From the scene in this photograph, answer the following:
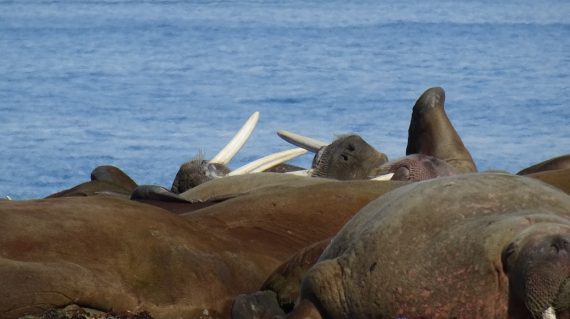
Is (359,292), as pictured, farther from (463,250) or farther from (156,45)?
(156,45)

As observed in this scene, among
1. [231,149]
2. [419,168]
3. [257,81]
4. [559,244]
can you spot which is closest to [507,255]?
[559,244]

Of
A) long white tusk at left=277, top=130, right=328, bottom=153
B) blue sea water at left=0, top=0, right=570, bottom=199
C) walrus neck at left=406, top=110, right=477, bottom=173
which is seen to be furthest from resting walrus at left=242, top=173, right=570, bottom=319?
blue sea water at left=0, top=0, right=570, bottom=199

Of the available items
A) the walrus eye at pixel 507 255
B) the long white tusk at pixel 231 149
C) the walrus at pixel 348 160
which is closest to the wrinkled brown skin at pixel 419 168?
the walrus at pixel 348 160

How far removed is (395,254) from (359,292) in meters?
0.15

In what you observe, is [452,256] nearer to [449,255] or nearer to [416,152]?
[449,255]

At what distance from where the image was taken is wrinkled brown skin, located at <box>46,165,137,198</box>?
6.78 metres

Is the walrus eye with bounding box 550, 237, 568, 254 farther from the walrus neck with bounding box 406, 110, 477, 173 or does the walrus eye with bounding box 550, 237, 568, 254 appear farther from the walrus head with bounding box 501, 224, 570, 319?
the walrus neck with bounding box 406, 110, 477, 173

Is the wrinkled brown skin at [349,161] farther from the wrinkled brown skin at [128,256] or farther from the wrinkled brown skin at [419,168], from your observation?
the wrinkled brown skin at [128,256]

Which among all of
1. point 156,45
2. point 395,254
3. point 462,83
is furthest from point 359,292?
point 156,45

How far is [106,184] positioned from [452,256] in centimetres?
415

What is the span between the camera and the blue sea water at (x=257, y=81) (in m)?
12.7

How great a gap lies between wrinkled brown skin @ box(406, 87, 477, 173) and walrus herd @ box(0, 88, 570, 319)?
132 centimetres

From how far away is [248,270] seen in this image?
452 centimetres

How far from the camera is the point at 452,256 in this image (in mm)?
3244
